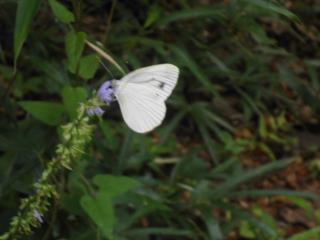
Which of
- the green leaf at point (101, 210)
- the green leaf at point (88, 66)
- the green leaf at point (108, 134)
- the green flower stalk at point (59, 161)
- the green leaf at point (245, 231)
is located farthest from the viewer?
the green leaf at point (245, 231)

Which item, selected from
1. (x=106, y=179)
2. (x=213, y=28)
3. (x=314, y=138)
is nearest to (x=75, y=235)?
(x=106, y=179)

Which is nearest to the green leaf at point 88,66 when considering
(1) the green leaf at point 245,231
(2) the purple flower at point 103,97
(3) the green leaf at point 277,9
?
(2) the purple flower at point 103,97

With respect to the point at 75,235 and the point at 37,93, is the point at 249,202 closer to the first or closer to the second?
the point at 37,93

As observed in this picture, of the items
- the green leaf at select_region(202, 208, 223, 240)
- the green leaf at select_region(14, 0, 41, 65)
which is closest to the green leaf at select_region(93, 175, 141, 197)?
the green leaf at select_region(14, 0, 41, 65)

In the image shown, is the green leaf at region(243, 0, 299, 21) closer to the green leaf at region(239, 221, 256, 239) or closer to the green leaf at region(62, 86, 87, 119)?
the green leaf at region(62, 86, 87, 119)

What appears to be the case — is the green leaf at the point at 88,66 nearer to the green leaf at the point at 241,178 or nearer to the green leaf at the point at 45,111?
the green leaf at the point at 45,111

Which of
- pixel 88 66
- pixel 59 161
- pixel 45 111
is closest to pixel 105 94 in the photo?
pixel 59 161
